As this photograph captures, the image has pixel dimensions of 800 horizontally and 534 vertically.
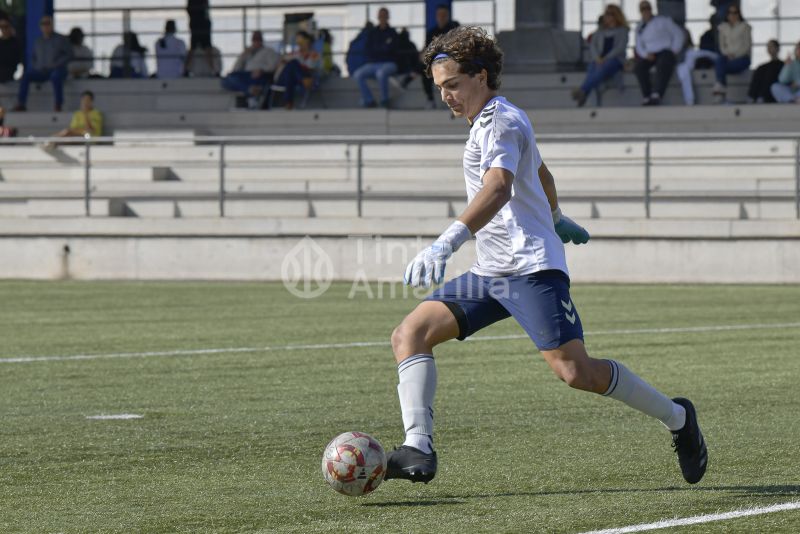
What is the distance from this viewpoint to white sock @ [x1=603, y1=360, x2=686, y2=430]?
602 cm

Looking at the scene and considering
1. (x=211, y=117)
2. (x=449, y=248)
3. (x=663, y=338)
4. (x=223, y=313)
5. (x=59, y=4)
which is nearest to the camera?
(x=449, y=248)

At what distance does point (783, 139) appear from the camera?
70.6 feet

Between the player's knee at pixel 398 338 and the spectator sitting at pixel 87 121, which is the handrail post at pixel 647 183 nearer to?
the spectator sitting at pixel 87 121

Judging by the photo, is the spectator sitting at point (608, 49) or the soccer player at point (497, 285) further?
the spectator sitting at point (608, 49)

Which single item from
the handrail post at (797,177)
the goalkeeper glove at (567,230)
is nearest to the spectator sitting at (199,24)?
the handrail post at (797,177)

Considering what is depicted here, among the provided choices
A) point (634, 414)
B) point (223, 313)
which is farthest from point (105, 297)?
point (634, 414)

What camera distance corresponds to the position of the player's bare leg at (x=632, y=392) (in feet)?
19.2

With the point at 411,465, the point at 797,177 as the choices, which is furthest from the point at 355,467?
the point at 797,177

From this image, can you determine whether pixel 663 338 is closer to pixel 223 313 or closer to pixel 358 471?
pixel 223 313

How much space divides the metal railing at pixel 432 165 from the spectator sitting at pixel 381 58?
1996 millimetres

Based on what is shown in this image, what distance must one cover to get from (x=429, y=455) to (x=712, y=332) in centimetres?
803

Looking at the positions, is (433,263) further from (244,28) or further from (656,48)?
(244,28)

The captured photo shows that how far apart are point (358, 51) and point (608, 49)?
4.72m

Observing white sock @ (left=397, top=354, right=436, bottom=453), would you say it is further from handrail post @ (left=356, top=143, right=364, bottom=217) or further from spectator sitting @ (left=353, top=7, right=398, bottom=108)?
spectator sitting @ (left=353, top=7, right=398, bottom=108)
